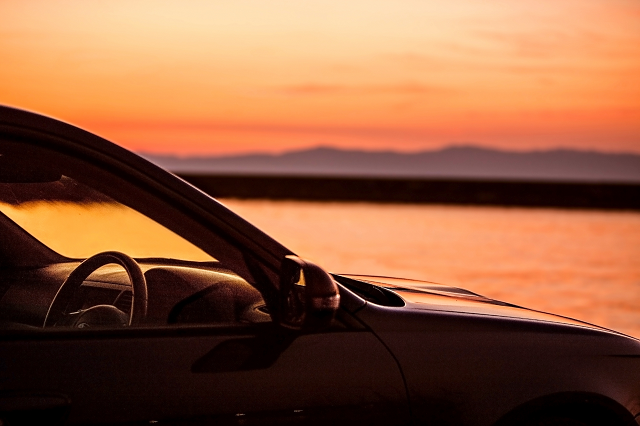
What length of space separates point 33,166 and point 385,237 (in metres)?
23.2

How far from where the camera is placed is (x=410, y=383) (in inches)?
104

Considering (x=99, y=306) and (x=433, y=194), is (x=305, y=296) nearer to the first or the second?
(x=99, y=306)

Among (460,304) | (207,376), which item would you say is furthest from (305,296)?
(460,304)

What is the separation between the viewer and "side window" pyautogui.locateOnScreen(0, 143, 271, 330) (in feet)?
7.94

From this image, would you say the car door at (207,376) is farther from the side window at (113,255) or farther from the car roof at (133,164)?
the car roof at (133,164)

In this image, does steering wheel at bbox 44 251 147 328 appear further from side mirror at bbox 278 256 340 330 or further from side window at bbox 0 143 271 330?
side mirror at bbox 278 256 340 330

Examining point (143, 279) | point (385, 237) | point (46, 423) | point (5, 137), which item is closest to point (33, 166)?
point (5, 137)

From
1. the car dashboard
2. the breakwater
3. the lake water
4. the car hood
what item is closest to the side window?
the car dashboard

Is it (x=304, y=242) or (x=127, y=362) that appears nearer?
(x=127, y=362)

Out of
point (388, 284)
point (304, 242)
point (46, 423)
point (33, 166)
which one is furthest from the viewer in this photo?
point (304, 242)

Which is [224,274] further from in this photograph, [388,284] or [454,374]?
[388,284]

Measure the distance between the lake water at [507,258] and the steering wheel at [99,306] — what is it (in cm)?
361

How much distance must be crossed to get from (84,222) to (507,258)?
57.1 feet

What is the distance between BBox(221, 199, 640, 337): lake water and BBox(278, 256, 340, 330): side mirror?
3.90 metres
